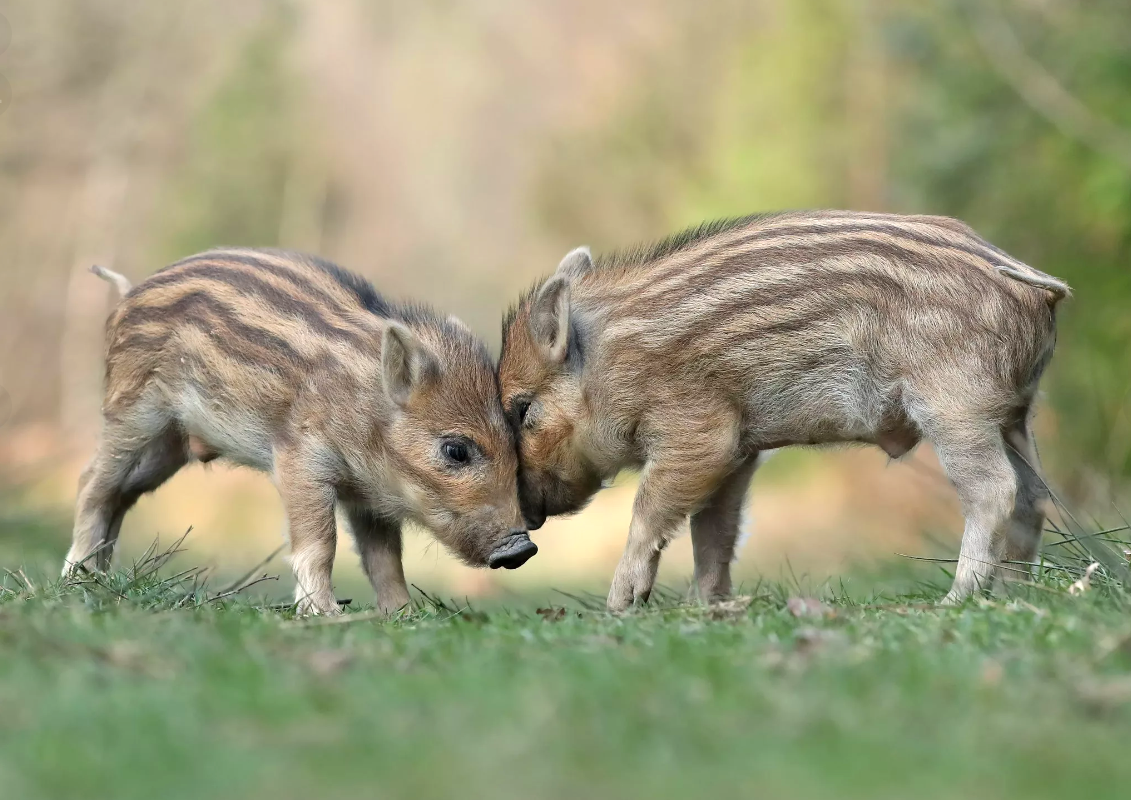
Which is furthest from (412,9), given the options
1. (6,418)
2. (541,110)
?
(6,418)

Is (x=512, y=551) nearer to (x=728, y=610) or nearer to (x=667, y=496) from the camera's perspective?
(x=667, y=496)

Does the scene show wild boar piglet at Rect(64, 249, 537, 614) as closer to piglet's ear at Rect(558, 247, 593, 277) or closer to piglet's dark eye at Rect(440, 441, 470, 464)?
piglet's dark eye at Rect(440, 441, 470, 464)

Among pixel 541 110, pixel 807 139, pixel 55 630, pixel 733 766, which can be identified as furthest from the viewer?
pixel 541 110

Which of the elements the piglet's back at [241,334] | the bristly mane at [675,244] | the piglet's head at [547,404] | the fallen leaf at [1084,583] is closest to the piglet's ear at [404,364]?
the piglet's back at [241,334]

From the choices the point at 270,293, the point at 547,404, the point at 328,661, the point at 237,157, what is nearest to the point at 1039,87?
the point at 547,404

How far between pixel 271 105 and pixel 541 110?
7093 mm

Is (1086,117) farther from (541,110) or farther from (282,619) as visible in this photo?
(541,110)

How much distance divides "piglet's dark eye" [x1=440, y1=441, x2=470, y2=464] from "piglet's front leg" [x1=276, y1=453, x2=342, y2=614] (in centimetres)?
49

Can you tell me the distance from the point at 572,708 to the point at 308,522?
2.95 meters

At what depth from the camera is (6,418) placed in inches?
626

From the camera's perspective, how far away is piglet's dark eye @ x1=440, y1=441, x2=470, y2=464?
5664mm

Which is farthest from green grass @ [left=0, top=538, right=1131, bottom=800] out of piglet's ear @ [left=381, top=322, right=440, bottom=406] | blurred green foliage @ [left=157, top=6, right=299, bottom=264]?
blurred green foliage @ [left=157, top=6, right=299, bottom=264]

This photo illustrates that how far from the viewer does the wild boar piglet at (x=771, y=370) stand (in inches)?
193

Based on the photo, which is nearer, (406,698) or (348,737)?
(348,737)
